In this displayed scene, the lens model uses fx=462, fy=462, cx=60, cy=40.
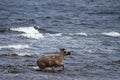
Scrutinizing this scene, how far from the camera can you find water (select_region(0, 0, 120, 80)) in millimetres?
18062

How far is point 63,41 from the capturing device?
90.4ft

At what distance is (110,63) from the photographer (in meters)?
20.6

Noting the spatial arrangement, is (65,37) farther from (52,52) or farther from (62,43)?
(52,52)

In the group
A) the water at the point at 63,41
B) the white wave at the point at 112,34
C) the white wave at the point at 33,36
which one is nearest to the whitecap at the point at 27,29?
the water at the point at 63,41

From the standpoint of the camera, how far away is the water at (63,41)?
18062mm

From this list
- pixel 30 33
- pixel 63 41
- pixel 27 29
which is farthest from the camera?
pixel 27 29

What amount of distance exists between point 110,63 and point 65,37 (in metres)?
9.19

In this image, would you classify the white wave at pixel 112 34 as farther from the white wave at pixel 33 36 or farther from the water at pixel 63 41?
the white wave at pixel 33 36

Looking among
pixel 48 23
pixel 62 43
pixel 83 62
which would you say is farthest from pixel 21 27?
pixel 83 62

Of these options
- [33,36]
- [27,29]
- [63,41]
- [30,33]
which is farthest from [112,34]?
[27,29]

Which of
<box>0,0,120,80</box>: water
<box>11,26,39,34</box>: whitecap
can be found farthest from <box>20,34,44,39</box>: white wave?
<box>11,26,39,34</box>: whitecap

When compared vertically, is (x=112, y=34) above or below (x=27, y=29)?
below

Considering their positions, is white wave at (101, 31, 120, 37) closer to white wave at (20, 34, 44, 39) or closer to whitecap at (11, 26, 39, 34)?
white wave at (20, 34, 44, 39)

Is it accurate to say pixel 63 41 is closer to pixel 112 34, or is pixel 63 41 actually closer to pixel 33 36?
pixel 33 36
